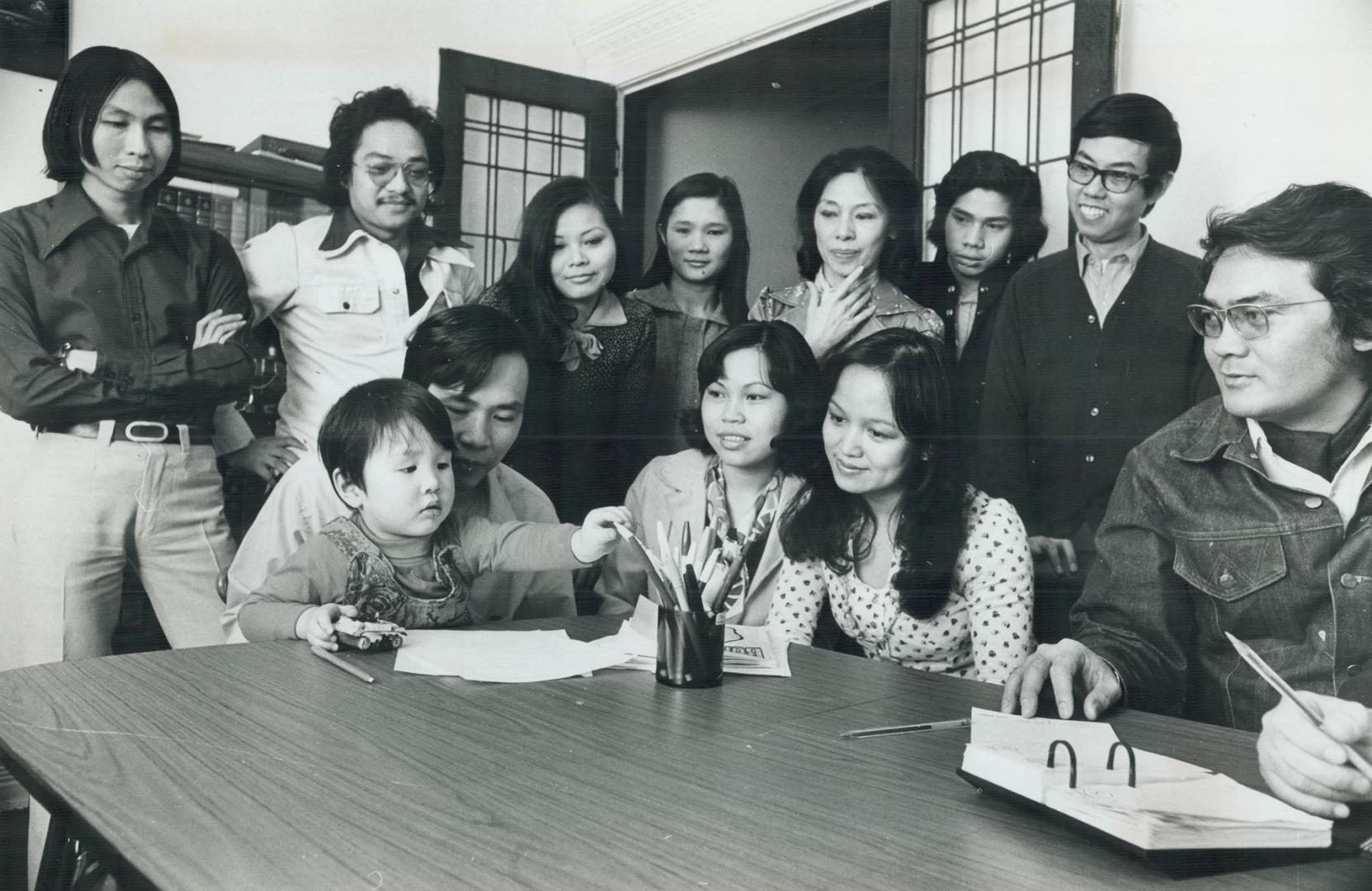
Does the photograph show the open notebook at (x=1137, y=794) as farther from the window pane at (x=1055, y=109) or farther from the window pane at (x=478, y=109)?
the window pane at (x=478, y=109)

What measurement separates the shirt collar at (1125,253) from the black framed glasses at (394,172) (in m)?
1.17

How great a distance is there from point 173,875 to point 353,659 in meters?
0.65

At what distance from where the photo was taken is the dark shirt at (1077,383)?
67.0 inches

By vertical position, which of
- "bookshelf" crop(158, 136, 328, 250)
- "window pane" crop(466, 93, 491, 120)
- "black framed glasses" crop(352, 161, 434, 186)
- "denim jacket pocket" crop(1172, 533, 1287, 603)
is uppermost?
"window pane" crop(466, 93, 491, 120)

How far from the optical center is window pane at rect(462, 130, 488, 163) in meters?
1.94

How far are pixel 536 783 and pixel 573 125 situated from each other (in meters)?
1.46

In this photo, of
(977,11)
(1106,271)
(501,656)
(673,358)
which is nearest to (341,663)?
(501,656)

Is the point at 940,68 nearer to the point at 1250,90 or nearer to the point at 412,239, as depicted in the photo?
the point at 1250,90

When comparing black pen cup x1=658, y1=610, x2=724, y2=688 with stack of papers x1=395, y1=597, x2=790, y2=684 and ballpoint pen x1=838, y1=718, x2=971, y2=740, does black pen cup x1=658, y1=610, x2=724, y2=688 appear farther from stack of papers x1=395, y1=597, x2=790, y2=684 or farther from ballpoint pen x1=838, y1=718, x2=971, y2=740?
ballpoint pen x1=838, y1=718, x2=971, y2=740

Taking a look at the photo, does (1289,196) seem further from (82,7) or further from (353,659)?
(82,7)

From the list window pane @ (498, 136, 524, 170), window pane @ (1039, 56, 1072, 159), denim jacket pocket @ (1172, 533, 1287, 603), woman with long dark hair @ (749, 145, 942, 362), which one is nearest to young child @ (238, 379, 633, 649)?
window pane @ (498, 136, 524, 170)

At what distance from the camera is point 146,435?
5.52 feet

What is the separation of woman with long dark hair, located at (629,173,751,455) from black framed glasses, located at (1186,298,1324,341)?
87 centimetres

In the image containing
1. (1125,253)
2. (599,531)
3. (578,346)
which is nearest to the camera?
(599,531)
